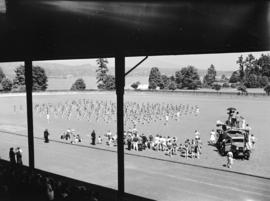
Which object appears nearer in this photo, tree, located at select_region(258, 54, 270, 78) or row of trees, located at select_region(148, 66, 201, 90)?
tree, located at select_region(258, 54, 270, 78)

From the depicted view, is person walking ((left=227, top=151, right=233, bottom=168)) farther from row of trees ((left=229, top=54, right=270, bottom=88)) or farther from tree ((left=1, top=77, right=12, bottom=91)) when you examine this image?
tree ((left=1, top=77, right=12, bottom=91))

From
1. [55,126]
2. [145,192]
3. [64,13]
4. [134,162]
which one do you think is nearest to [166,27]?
[64,13]

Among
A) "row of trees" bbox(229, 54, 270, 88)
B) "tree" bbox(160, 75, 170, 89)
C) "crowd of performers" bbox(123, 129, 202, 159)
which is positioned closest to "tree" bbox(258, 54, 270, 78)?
"row of trees" bbox(229, 54, 270, 88)

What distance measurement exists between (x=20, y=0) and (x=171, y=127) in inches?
891

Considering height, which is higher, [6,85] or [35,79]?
[35,79]

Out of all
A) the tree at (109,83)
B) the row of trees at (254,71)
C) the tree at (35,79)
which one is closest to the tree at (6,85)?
the tree at (35,79)

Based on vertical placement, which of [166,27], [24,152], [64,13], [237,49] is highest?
[64,13]

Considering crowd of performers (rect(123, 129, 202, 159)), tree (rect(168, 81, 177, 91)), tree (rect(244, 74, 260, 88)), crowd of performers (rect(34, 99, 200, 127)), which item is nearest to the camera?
crowd of performers (rect(123, 129, 202, 159))

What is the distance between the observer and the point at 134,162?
51.2 ft

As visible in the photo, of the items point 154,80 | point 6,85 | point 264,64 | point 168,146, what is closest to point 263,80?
point 264,64

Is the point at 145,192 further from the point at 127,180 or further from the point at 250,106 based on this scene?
the point at 250,106

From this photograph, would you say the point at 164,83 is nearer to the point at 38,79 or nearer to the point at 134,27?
the point at 38,79

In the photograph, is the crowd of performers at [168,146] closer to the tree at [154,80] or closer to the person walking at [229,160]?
the person walking at [229,160]

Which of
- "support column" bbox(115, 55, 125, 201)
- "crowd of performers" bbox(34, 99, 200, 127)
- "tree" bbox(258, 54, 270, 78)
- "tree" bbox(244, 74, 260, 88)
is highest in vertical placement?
"tree" bbox(258, 54, 270, 78)
